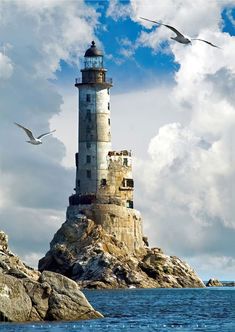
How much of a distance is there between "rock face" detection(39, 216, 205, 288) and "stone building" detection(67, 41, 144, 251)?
253 centimetres

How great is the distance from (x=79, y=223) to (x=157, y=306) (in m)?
50.8

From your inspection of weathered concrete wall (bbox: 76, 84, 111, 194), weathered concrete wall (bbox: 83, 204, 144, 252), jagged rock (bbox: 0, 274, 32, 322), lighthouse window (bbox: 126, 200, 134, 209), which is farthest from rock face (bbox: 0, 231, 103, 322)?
lighthouse window (bbox: 126, 200, 134, 209)

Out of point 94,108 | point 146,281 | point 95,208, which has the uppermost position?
point 94,108

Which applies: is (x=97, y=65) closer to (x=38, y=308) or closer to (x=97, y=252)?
(x=97, y=252)

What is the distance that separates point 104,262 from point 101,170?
52.5ft

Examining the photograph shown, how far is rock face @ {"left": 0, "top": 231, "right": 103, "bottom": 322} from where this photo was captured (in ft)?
180

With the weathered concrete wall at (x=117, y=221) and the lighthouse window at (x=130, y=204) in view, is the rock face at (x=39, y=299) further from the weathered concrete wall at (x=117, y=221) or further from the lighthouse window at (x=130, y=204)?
the lighthouse window at (x=130, y=204)

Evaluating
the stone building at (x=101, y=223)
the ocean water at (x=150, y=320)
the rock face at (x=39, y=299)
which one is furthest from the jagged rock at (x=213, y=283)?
the rock face at (x=39, y=299)

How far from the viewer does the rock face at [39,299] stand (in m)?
54.9

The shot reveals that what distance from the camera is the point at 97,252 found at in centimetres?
12988

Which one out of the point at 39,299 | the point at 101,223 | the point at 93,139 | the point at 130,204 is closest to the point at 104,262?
the point at 101,223

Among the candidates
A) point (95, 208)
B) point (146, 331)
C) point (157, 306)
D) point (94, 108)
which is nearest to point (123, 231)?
point (95, 208)

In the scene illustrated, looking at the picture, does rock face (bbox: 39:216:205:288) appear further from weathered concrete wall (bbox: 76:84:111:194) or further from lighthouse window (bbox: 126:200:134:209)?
weathered concrete wall (bbox: 76:84:111:194)

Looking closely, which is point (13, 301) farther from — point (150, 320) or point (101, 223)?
point (101, 223)
